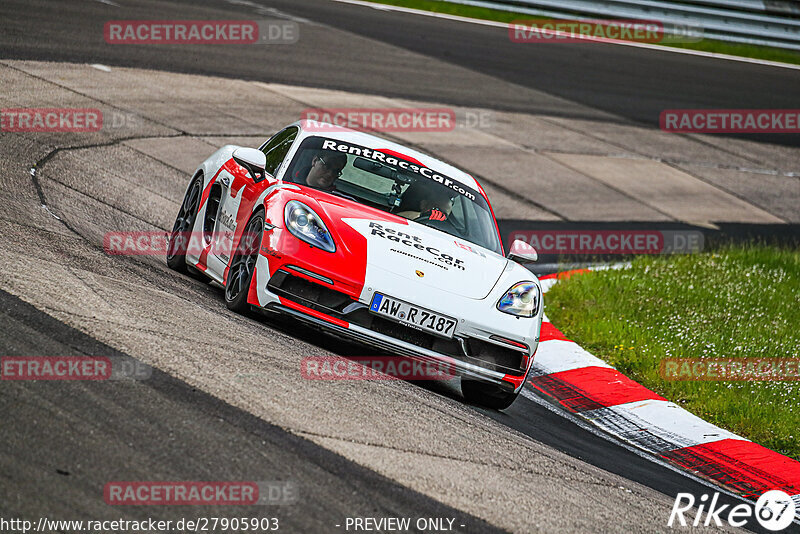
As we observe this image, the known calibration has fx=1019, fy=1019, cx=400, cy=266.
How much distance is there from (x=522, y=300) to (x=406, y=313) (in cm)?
89

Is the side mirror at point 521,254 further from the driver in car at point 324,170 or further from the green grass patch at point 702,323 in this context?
the green grass patch at point 702,323

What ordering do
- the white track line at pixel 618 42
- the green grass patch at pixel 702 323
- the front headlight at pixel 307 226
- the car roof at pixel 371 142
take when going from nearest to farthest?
the front headlight at pixel 307 226
the green grass patch at pixel 702 323
the car roof at pixel 371 142
the white track line at pixel 618 42

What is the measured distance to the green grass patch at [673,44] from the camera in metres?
25.1

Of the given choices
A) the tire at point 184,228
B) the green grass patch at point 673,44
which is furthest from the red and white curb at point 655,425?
the green grass patch at point 673,44

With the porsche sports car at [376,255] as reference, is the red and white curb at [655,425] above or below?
below

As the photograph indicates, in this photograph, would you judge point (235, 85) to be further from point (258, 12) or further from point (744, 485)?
point (744, 485)

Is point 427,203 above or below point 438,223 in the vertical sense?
above

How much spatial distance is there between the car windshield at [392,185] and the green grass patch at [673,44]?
61.1 ft

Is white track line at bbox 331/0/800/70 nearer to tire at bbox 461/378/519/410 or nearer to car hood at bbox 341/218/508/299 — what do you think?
car hood at bbox 341/218/508/299

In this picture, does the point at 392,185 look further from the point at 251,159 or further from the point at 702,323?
the point at 702,323

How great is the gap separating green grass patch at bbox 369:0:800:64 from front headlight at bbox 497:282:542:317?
19.6 meters

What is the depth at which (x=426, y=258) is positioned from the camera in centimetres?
621

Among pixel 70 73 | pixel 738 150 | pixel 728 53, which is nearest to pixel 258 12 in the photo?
pixel 70 73

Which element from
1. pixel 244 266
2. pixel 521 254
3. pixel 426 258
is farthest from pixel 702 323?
pixel 244 266
